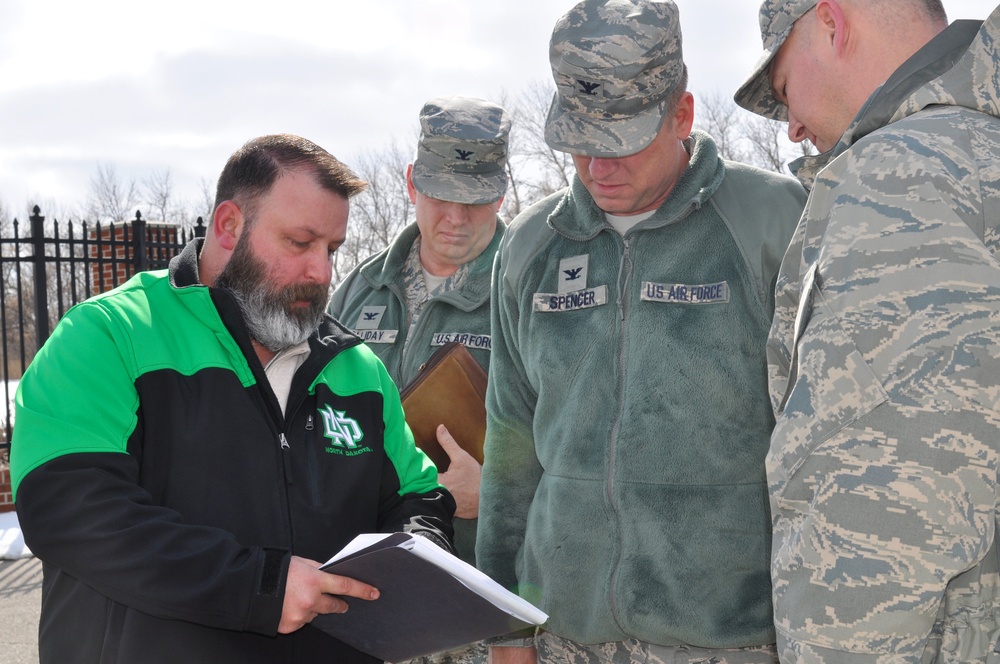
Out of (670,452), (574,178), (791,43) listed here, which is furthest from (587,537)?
(791,43)

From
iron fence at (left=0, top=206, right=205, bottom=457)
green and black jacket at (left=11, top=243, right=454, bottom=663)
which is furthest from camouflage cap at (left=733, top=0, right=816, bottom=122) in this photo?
iron fence at (left=0, top=206, right=205, bottom=457)

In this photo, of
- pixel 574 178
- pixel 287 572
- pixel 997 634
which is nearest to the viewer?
pixel 997 634

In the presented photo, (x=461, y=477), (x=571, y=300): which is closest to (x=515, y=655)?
(x=461, y=477)

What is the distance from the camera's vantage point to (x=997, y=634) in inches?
58.7

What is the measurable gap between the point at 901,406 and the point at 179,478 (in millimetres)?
1455

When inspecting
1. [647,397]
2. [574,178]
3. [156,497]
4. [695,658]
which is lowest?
[695,658]

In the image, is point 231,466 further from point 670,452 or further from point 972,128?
point 972,128

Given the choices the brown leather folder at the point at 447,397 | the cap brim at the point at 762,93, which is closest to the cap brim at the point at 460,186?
the brown leather folder at the point at 447,397

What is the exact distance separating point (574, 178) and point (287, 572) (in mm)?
1290

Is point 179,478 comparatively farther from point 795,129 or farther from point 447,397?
point 795,129

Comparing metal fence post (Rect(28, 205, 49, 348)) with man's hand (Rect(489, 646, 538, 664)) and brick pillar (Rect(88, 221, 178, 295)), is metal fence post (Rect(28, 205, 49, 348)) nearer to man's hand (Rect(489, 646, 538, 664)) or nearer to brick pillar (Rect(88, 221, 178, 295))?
brick pillar (Rect(88, 221, 178, 295))

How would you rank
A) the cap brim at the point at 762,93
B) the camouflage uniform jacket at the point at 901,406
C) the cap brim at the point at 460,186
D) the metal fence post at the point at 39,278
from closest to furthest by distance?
the camouflage uniform jacket at the point at 901,406
the cap brim at the point at 762,93
the cap brim at the point at 460,186
the metal fence post at the point at 39,278

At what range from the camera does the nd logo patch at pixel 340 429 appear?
2373 millimetres

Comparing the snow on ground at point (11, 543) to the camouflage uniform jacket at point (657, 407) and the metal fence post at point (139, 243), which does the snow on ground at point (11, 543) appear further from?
the camouflage uniform jacket at point (657, 407)
